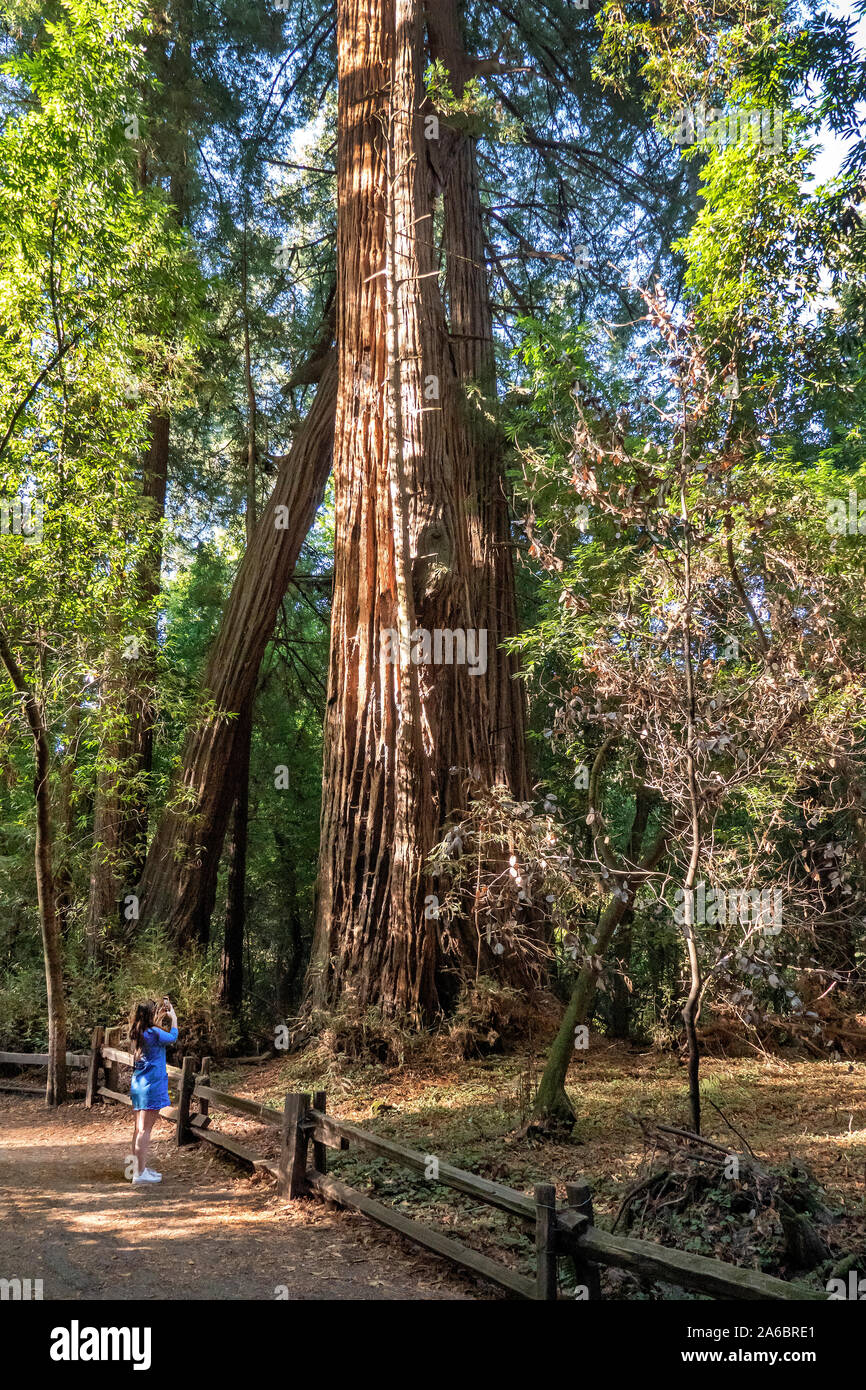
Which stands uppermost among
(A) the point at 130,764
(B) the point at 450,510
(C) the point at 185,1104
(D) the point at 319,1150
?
(B) the point at 450,510

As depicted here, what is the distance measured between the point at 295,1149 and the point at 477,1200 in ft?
4.14

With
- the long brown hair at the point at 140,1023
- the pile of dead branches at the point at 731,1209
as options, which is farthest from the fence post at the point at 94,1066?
the pile of dead branches at the point at 731,1209

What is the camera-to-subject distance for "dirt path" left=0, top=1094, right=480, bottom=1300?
4.63 m

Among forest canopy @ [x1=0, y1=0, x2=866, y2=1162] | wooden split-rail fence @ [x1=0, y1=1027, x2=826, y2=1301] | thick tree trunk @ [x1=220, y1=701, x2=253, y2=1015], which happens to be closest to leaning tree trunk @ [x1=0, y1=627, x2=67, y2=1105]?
forest canopy @ [x1=0, y1=0, x2=866, y2=1162]

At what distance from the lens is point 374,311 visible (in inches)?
432

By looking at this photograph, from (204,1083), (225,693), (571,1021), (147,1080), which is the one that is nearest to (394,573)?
(225,693)

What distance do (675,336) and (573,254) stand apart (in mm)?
9487

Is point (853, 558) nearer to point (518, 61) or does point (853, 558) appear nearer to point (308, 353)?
point (518, 61)

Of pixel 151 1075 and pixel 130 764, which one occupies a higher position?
pixel 130 764

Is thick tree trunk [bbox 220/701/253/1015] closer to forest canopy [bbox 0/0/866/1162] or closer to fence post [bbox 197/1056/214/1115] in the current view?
forest canopy [bbox 0/0/866/1162]

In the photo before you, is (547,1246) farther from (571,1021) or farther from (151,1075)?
(151,1075)

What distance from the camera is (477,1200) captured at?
589cm

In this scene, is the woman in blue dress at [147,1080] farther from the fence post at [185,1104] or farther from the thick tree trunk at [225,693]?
the thick tree trunk at [225,693]
